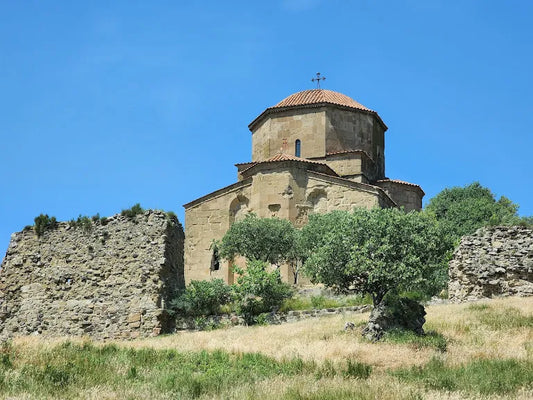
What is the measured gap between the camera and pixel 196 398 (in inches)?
392

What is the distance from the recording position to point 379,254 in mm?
18703

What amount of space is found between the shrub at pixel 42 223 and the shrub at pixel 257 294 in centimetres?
600

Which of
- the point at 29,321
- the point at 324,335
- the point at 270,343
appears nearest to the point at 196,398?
the point at 270,343

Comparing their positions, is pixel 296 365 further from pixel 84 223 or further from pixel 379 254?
pixel 84 223

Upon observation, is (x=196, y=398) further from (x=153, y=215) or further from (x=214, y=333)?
(x=153, y=215)

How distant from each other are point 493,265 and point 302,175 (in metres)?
14.8

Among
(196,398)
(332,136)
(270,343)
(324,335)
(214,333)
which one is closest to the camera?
(196,398)

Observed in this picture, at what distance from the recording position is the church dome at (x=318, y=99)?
40.5 m

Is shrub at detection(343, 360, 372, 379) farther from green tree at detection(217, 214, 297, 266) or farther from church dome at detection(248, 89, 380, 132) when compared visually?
church dome at detection(248, 89, 380, 132)

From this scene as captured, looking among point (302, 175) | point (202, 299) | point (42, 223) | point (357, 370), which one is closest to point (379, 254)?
point (202, 299)

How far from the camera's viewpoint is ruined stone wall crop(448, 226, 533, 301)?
861 inches

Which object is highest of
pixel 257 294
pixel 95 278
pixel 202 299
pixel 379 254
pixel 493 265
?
pixel 379 254

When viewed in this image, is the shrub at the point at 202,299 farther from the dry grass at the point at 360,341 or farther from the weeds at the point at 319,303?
the weeds at the point at 319,303

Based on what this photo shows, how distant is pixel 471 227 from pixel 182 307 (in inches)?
974
